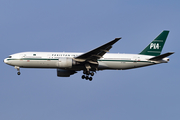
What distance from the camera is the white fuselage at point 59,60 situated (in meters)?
39.5

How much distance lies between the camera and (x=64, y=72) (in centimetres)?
4259

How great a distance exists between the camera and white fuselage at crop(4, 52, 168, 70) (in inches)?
1555

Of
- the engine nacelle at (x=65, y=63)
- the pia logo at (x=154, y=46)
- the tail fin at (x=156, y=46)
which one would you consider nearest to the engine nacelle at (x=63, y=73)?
the engine nacelle at (x=65, y=63)

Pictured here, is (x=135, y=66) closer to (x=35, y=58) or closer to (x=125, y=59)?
(x=125, y=59)

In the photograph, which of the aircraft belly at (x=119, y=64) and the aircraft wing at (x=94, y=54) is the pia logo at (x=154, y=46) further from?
the aircraft wing at (x=94, y=54)

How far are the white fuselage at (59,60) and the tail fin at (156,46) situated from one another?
171 centimetres

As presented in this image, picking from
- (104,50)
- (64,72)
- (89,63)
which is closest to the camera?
(104,50)

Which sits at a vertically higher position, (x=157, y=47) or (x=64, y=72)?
(x=157, y=47)

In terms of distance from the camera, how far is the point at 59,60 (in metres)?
38.6

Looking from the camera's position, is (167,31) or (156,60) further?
(167,31)

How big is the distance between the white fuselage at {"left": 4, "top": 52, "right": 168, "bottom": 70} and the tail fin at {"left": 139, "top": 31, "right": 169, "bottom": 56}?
67.3 inches

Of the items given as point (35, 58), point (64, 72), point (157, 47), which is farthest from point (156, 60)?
point (35, 58)

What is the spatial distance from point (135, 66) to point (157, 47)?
4662 millimetres

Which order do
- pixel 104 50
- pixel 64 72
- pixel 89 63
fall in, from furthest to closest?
pixel 64 72 → pixel 89 63 → pixel 104 50
